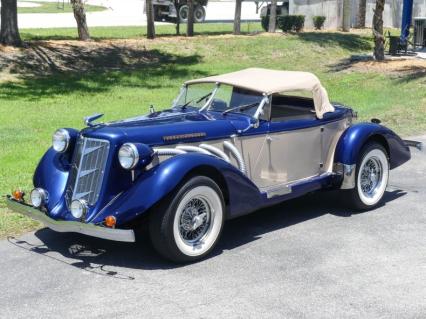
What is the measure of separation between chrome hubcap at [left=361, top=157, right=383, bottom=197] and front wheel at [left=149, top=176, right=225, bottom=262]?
2132 millimetres

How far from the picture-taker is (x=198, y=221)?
5574 mm

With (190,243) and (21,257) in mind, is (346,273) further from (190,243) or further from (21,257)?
(21,257)

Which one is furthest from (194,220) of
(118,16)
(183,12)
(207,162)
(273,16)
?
(118,16)

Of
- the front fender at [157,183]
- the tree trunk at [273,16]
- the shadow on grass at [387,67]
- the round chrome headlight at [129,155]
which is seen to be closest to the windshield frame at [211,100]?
the front fender at [157,183]

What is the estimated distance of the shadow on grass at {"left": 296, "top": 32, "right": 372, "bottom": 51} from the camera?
25.3 metres

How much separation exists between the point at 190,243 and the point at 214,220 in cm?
30

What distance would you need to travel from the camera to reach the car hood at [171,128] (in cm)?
552

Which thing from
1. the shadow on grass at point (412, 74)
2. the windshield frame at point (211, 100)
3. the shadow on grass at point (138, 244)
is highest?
the windshield frame at point (211, 100)

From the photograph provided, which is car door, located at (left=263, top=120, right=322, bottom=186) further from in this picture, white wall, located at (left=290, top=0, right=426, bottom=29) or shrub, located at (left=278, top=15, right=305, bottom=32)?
white wall, located at (left=290, top=0, right=426, bottom=29)

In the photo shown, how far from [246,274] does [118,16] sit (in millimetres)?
36312

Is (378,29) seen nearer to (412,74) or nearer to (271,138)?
(412,74)

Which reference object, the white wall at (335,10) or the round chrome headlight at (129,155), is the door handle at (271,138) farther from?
the white wall at (335,10)

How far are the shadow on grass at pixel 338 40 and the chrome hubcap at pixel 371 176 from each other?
18.2 m

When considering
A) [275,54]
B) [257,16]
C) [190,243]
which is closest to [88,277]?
[190,243]
